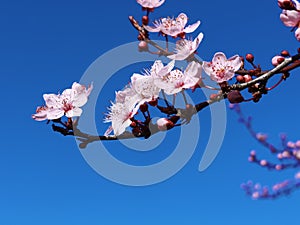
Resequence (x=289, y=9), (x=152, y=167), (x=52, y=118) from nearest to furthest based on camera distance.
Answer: (x=289, y=9) → (x=52, y=118) → (x=152, y=167)

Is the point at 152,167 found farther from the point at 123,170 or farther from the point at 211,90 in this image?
the point at 211,90

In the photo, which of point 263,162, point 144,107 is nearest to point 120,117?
point 144,107

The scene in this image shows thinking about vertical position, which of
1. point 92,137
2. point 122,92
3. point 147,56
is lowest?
point 92,137

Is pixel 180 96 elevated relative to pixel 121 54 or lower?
lower

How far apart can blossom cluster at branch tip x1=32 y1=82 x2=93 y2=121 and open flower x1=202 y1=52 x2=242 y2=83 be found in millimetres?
509

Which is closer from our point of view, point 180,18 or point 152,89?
point 152,89

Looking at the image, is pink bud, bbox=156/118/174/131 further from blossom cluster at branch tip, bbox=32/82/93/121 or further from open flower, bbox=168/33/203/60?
blossom cluster at branch tip, bbox=32/82/93/121

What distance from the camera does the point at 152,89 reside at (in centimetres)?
167

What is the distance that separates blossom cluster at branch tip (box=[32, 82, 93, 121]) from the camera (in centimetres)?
174

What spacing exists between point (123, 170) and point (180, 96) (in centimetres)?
41

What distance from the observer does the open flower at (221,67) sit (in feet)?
5.30

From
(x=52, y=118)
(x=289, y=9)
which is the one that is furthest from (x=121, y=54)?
(x=289, y=9)

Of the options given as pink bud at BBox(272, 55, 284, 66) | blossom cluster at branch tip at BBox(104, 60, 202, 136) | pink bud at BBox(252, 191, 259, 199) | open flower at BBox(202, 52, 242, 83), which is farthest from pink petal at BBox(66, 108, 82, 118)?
pink bud at BBox(252, 191, 259, 199)

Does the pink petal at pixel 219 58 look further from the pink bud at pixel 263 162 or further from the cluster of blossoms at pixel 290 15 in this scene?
the pink bud at pixel 263 162
